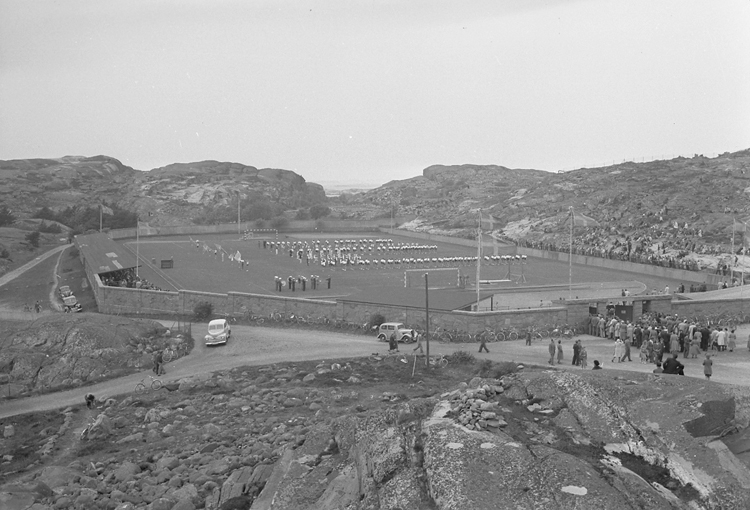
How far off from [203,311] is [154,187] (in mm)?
138687

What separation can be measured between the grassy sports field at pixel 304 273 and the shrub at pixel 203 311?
8.13 metres

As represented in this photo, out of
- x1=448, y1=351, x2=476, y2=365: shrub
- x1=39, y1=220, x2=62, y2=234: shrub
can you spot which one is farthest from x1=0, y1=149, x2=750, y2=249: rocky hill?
x1=39, y1=220, x2=62, y2=234: shrub

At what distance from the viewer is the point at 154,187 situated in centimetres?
17100

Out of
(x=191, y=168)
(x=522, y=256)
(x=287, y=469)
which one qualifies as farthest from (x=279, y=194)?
(x=287, y=469)

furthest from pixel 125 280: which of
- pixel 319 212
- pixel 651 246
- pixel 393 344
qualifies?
pixel 319 212

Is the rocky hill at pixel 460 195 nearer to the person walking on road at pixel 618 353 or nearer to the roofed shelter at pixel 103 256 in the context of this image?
the person walking on road at pixel 618 353

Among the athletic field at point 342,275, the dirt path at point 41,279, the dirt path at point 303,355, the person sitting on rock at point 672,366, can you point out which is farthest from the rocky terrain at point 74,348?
the person sitting on rock at point 672,366

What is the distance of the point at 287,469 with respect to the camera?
1370 centimetres

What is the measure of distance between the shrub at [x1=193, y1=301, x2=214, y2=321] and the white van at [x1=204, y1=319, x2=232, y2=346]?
6.00 metres

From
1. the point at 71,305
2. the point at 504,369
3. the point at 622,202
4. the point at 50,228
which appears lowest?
the point at 71,305

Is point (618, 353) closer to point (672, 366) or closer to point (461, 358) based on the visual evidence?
point (461, 358)

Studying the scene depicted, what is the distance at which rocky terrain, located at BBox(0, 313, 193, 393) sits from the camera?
29500 mm

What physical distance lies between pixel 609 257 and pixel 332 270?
24542mm

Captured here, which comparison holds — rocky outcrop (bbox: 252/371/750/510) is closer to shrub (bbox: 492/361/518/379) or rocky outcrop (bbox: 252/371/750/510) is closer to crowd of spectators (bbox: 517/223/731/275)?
shrub (bbox: 492/361/518/379)
